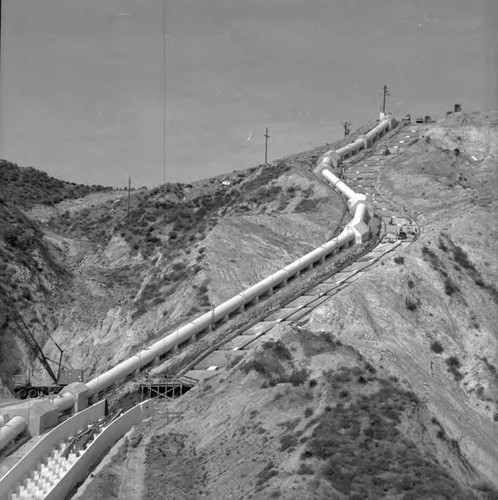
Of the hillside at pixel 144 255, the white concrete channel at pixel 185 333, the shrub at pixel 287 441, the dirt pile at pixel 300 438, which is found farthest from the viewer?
the hillside at pixel 144 255

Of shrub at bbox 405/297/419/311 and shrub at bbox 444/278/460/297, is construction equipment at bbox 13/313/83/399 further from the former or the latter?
shrub at bbox 444/278/460/297

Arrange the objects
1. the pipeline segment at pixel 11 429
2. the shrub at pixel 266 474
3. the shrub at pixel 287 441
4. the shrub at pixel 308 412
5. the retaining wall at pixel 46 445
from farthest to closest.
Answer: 1. the pipeline segment at pixel 11 429
2. the shrub at pixel 308 412
3. the shrub at pixel 287 441
4. the retaining wall at pixel 46 445
5. the shrub at pixel 266 474

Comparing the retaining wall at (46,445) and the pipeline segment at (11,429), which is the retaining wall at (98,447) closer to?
the retaining wall at (46,445)

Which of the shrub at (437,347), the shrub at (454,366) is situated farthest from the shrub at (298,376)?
the shrub at (437,347)

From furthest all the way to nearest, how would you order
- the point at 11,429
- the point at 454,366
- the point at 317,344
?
the point at 454,366
the point at 317,344
the point at 11,429

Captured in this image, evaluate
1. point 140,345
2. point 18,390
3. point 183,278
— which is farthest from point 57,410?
point 183,278

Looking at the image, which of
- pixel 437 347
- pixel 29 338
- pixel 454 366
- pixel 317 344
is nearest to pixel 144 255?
pixel 29 338

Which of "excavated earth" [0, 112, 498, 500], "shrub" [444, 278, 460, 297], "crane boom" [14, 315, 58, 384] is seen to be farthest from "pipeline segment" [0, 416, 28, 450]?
"shrub" [444, 278, 460, 297]

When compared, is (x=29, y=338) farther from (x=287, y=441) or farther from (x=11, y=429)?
(x=287, y=441)
